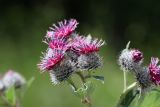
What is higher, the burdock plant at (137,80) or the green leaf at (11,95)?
the green leaf at (11,95)

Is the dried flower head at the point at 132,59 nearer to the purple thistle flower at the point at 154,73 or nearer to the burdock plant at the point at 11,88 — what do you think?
the purple thistle flower at the point at 154,73

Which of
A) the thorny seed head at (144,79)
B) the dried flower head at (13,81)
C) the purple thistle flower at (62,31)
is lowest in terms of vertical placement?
the thorny seed head at (144,79)

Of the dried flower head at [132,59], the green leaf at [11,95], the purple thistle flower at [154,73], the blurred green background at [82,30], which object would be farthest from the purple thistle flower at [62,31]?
the blurred green background at [82,30]

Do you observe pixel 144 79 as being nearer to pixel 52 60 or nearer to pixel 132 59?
pixel 132 59

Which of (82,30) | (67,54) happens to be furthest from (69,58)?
(82,30)

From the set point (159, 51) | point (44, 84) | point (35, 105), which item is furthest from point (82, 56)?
point (159, 51)

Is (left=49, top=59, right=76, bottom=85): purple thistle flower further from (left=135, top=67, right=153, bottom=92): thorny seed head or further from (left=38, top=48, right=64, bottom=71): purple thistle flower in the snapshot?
(left=135, top=67, right=153, bottom=92): thorny seed head

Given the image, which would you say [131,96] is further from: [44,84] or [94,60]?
[44,84]

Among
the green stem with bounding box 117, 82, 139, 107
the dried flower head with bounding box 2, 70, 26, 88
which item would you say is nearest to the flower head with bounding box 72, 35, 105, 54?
the green stem with bounding box 117, 82, 139, 107
